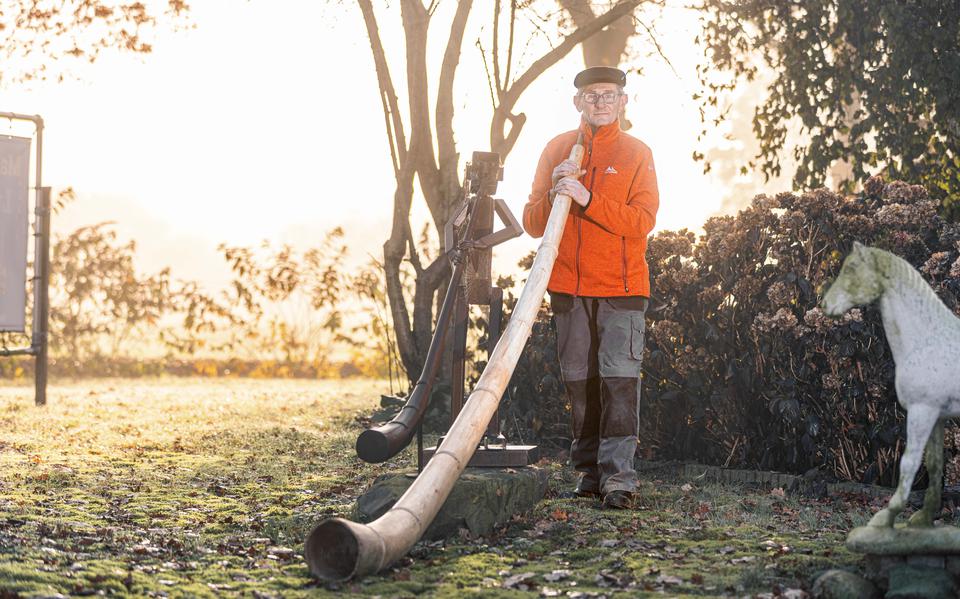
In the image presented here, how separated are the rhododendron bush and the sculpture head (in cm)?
230

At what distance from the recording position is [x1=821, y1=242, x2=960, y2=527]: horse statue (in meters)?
4.10

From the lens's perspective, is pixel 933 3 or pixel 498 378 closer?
pixel 498 378

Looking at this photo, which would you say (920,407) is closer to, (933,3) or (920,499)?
(920,499)

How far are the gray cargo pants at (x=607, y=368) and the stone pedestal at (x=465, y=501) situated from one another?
58cm

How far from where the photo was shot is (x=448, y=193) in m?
9.70

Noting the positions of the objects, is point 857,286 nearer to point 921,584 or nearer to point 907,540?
A: point 907,540

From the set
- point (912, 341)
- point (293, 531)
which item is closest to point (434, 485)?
point (293, 531)

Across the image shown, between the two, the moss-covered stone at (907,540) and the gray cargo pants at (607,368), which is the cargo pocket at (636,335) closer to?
the gray cargo pants at (607,368)

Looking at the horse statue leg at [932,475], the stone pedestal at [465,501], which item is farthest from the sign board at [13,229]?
the horse statue leg at [932,475]

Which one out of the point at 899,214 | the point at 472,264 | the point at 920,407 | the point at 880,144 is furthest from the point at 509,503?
the point at 880,144

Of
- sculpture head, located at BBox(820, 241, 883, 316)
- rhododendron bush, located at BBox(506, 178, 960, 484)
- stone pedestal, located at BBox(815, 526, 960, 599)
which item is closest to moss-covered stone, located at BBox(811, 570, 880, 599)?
stone pedestal, located at BBox(815, 526, 960, 599)

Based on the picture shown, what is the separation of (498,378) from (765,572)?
1.44m

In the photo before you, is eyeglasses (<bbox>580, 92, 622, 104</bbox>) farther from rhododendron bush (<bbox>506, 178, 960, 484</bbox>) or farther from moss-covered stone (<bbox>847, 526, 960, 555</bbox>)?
moss-covered stone (<bbox>847, 526, 960, 555</bbox>)

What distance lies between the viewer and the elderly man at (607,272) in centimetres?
572
